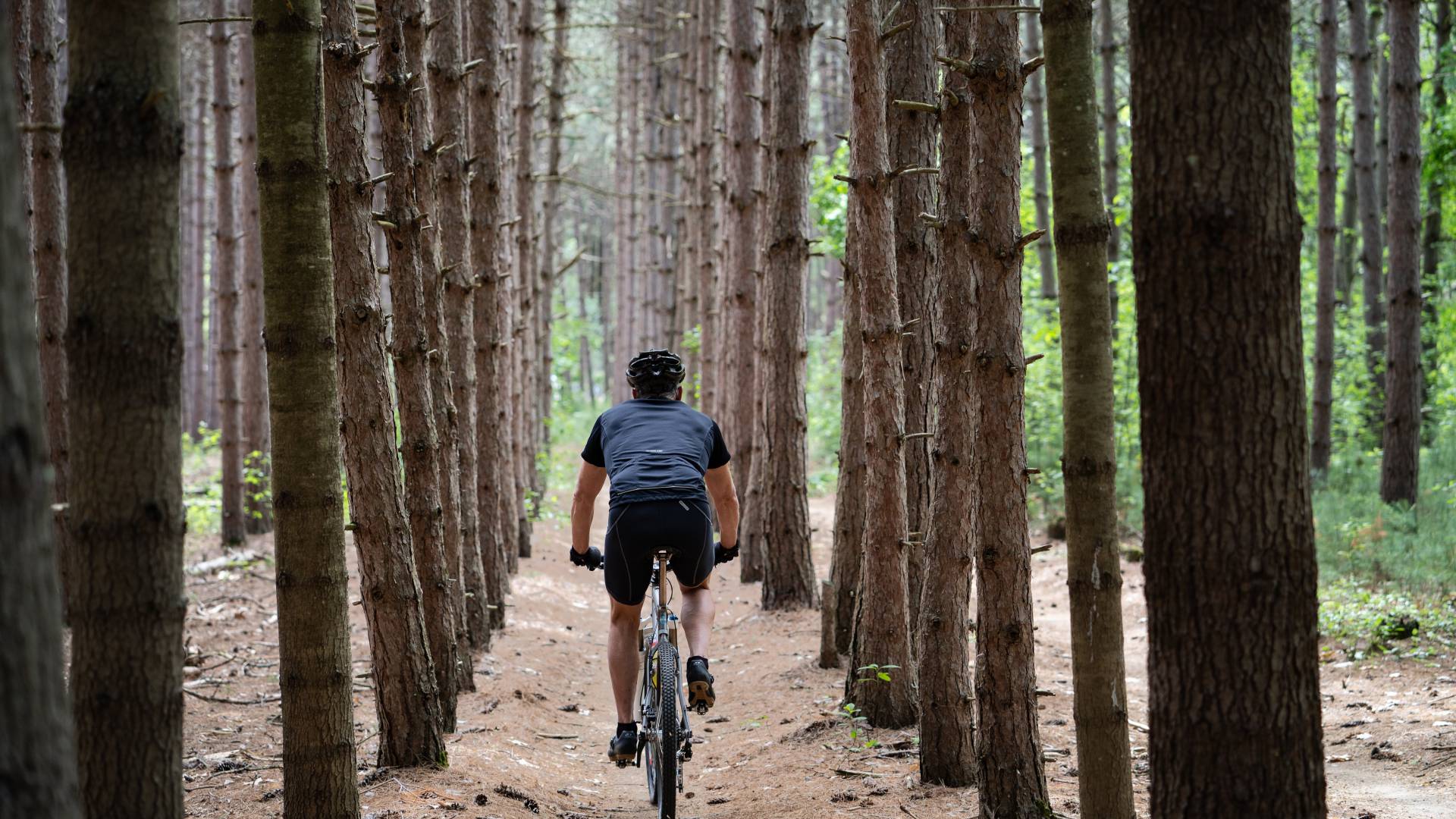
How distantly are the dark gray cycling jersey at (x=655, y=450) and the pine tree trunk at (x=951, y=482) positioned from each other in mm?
1174

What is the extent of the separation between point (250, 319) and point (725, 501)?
10.7 m

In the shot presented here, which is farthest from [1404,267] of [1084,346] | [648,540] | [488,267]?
[1084,346]

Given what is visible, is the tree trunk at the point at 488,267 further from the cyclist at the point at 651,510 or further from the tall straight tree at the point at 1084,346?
the tall straight tree at the point at 1084,346

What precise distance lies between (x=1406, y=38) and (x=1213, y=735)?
1438cm

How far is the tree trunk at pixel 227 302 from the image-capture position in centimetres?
1452

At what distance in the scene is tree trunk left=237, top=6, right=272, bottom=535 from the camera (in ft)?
47.5

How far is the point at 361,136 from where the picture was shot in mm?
5715

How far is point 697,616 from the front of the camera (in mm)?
6023

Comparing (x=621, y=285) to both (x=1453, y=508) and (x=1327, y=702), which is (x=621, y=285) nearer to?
(x=1453, y=508)

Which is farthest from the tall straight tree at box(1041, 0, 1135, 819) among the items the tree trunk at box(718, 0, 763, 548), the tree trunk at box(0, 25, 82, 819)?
the tree trunk at box(718, 0, 763, 548)

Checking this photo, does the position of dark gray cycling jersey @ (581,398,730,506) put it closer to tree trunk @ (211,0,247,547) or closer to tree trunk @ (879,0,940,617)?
tree trunk @ (879,0,940,617)

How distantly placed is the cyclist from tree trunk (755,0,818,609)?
15.9ft

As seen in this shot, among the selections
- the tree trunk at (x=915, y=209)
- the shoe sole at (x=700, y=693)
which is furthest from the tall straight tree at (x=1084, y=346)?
the tree trunk at (x=915, y=209)

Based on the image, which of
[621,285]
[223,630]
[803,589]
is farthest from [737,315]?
[621,285]
